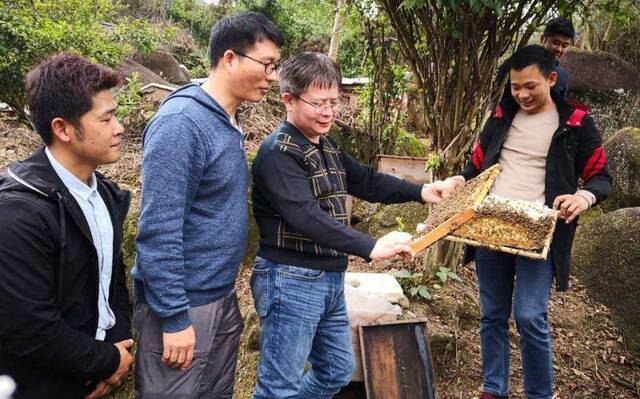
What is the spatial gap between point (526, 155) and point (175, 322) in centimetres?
229

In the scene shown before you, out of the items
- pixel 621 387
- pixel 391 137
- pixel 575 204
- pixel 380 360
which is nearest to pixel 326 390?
pixel 380 360

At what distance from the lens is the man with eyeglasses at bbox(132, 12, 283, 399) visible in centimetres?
190

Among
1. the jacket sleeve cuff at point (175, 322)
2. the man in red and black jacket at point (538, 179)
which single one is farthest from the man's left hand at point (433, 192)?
the jacket sleeve cuff at point (175, 322)

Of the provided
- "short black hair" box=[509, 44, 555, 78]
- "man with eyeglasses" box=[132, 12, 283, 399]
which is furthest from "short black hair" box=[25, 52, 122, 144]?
"short black hair" box=[509, 44, 555, 78]

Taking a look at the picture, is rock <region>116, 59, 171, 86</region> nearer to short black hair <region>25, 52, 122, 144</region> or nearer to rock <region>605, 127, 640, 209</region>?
rock <region>605, 127, 640, 209</region>

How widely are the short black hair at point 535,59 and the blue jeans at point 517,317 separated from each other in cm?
114

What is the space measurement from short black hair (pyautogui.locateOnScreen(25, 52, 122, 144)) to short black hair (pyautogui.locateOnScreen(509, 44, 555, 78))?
89.8 inches

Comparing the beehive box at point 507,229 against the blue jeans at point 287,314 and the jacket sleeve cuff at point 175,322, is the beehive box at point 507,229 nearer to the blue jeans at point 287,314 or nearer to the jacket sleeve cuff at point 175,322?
the blue jeans at point 287,314

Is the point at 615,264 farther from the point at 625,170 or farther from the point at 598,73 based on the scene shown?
the point at 598,73

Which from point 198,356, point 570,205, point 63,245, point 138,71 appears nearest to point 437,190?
point 570,205

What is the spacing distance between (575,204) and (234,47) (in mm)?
2016

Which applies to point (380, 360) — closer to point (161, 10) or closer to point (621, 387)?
point (621, 387)

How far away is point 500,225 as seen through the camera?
2.54 metres

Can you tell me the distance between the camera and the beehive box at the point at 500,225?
244 cm
